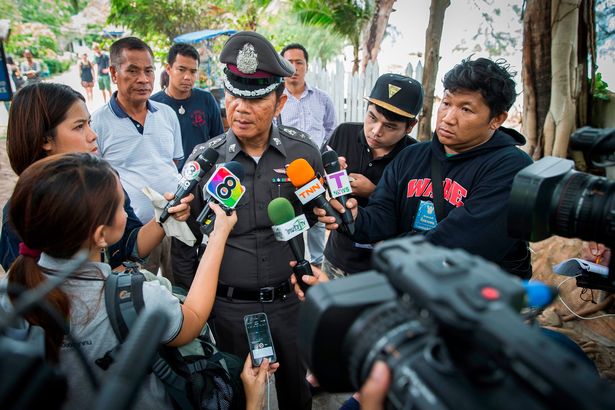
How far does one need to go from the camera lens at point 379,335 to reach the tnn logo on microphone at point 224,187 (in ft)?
3.19

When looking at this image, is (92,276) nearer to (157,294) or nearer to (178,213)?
(157,294)

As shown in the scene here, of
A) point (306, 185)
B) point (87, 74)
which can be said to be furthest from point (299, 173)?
point (87, 74)

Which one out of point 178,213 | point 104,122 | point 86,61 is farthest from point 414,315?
Answer: point 86,61

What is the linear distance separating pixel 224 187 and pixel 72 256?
594mm

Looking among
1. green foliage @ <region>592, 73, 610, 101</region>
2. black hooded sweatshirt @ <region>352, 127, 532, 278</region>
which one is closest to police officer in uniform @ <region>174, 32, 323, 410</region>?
black hooded sweatshirt @ <region>352, 127, 532, 278</region>

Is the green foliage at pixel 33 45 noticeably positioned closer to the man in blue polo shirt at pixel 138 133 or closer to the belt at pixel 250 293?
the man in blue polo shirt at pixel 138 133

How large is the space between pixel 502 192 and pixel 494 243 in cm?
21

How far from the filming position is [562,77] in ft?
15.0

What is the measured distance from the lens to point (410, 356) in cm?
65

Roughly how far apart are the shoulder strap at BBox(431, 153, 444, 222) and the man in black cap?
60cm

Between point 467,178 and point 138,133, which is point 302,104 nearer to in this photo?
point 138,133

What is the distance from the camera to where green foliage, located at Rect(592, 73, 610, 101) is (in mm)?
4551

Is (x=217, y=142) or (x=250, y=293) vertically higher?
(x=217, y=142)

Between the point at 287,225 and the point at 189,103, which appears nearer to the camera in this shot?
the point at 287,225
